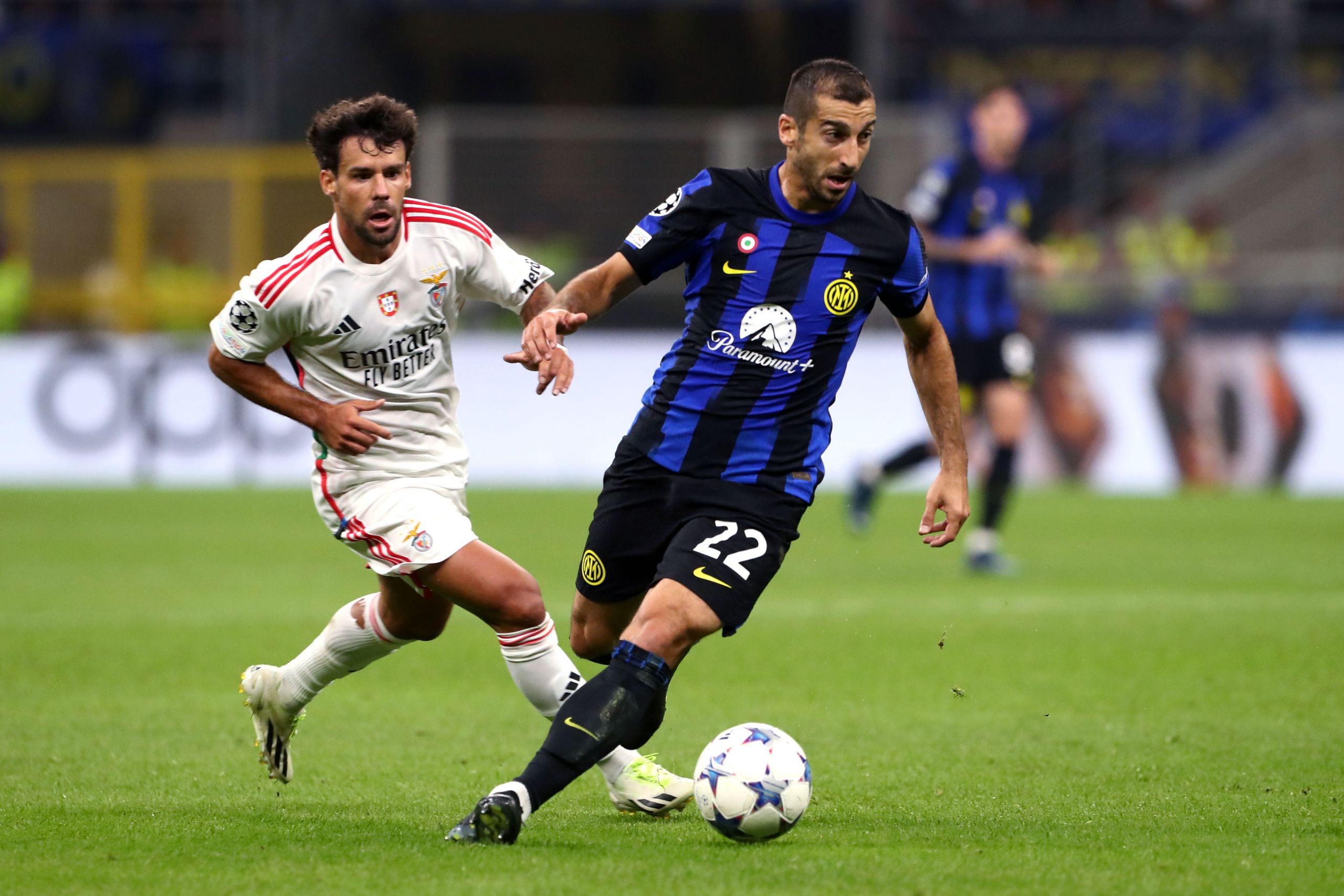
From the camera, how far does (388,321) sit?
4.97m

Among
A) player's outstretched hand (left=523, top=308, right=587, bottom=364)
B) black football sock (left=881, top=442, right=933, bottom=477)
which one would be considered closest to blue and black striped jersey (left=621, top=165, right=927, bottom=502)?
player's outstretched hand (left=523, top=308, right=587, bottom=364)

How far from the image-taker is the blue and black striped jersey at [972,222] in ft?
35.3

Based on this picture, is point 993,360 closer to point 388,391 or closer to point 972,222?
point 972,222

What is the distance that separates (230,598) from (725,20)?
19.2 m

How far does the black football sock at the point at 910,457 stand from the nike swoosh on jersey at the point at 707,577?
6880mm

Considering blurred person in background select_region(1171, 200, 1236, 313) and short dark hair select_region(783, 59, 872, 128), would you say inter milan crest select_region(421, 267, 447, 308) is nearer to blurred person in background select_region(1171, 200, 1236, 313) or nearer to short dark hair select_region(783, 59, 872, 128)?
short dark hair select_region(783, 59, 872, 128)

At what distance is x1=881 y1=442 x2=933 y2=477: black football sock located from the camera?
11.3 m

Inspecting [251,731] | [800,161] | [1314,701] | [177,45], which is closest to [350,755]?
[251,731]

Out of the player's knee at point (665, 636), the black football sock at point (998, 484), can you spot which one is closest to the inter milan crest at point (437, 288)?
the player's knee at point (665, 636)

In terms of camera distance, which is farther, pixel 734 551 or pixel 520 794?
pixel 734 551

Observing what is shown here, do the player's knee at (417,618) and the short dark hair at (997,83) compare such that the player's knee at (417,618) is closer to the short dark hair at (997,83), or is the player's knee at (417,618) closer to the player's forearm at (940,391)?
the player's forearm at (940,391)

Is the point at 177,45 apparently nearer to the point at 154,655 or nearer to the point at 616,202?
the point at 616,202

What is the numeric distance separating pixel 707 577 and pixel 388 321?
1.22 meters

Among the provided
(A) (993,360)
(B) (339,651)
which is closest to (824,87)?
(B) (339,651)
